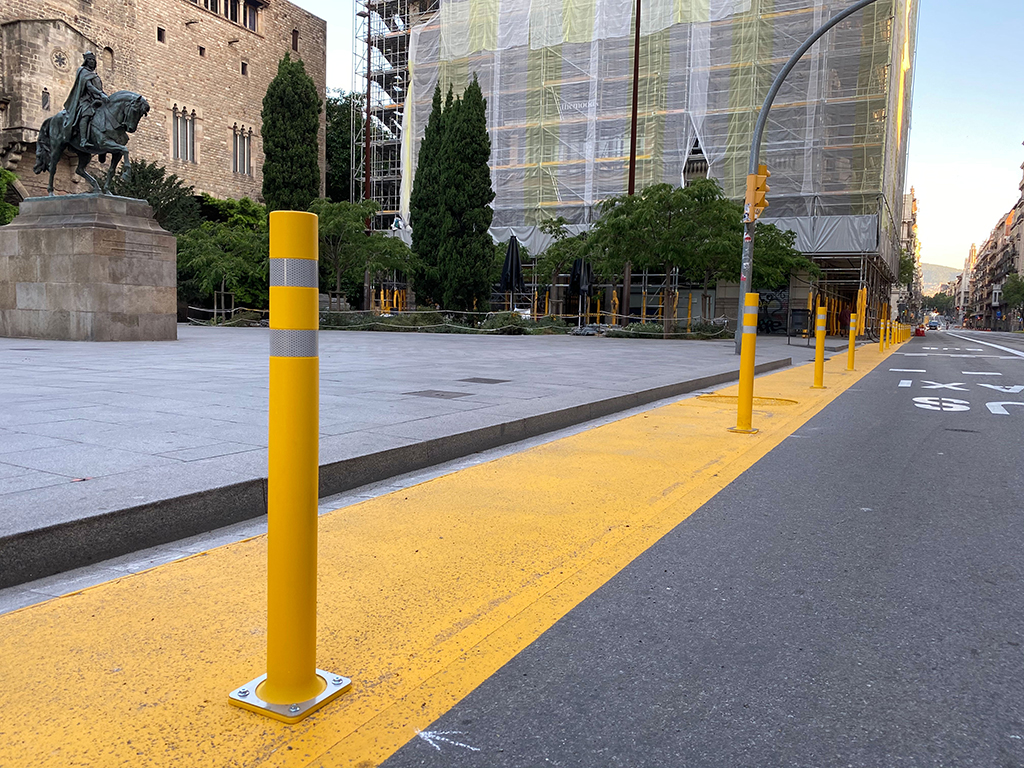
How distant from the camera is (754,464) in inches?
235

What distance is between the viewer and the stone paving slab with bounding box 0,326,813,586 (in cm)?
358

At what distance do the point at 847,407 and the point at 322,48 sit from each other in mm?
54370

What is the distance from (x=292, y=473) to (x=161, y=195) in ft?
131

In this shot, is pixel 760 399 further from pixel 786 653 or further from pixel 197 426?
pixel 786 653

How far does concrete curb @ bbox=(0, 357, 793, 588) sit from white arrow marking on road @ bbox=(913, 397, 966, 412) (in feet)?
19.9

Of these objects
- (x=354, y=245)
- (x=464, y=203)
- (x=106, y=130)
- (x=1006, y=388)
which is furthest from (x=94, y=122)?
(x=1006, y=388)

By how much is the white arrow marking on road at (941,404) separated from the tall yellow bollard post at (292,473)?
9057 mm

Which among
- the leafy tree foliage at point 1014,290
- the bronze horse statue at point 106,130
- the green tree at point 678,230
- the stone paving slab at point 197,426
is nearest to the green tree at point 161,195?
the bronze horse statue at point 106,130

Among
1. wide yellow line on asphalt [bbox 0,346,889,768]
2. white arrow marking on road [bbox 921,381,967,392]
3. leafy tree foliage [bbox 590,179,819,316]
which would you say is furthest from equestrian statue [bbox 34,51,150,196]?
white arrow marking on road [bbox 921,381,967,392]

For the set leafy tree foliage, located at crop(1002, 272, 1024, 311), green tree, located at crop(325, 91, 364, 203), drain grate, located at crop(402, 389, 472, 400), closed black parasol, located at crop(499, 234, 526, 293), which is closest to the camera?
drain grate, located at crop(402, 389, 472, 400)

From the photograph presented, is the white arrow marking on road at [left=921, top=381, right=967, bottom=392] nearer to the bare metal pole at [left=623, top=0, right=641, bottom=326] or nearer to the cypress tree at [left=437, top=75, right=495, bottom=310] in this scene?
the bare metal pole at [left=623, top=0, right=641, bottom=326]

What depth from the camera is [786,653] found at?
2703mm

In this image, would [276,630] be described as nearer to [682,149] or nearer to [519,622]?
[519,622]

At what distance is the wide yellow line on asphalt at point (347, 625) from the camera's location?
2.10 m
